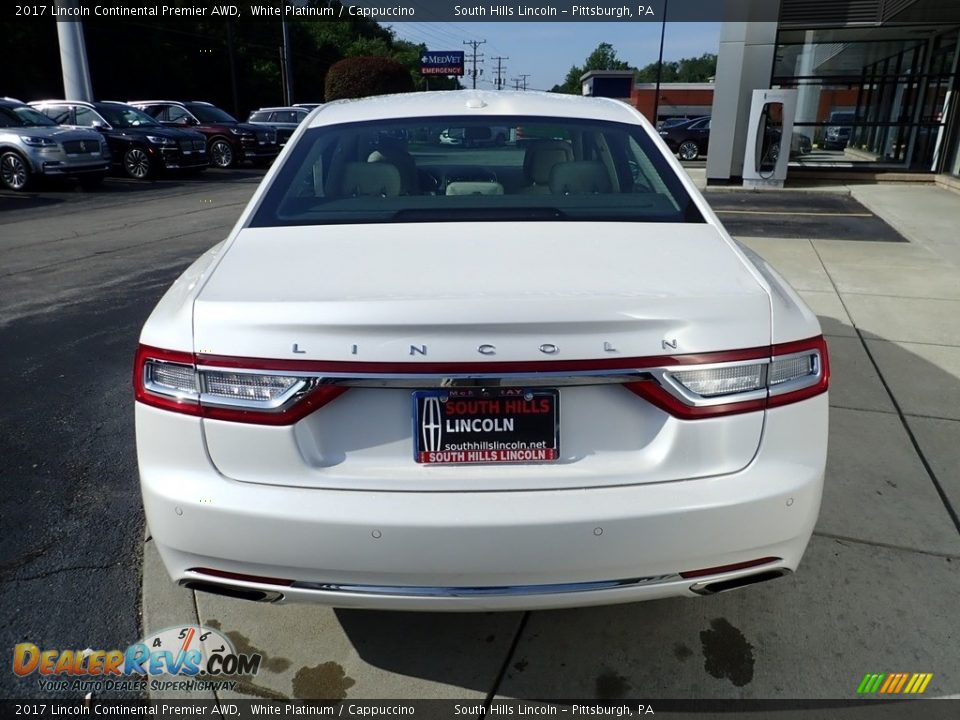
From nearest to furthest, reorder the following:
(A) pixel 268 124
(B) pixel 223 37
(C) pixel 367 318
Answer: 1. (C) pixel 367 318
2. (A) pixel 268 124
3. (B) pixel 223 37

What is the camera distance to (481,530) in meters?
1.81

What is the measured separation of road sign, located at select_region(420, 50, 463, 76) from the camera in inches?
3068

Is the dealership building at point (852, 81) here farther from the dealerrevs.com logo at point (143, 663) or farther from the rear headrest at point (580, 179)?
the dealerrevs.com logo at point (143, 663)

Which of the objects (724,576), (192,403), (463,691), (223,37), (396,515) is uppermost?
(223,37)

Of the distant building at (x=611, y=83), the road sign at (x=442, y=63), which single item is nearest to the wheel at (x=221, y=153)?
the distant building at (x=611, y=83)

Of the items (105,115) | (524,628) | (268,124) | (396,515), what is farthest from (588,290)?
(268,124)

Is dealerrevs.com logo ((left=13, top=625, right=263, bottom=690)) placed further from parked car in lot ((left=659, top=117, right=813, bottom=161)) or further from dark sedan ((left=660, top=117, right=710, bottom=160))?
dark sedan ((left=660, top=117, right=710, bottom=160))

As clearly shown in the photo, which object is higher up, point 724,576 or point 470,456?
point 470,456

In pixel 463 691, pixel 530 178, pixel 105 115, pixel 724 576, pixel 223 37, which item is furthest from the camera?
pixel 223 37

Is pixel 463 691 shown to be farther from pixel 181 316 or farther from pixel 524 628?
pixel 181 316

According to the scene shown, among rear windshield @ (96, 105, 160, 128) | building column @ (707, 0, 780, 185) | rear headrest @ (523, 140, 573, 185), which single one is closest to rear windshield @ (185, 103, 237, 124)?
rear windshield @ (96, 105, 160, 128)

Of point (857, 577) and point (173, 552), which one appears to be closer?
point (173, 552)

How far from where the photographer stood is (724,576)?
1.97 meters

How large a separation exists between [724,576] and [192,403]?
1.46 meters
